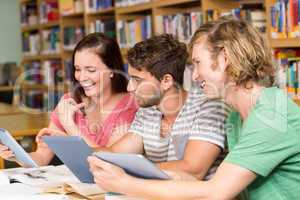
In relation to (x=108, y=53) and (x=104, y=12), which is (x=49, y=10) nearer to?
(x=104, y=12)

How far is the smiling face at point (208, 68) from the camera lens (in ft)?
5.31

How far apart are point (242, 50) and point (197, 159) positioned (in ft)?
1.50

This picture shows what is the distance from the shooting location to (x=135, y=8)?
13.9 ft

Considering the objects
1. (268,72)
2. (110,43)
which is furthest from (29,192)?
(110,43)

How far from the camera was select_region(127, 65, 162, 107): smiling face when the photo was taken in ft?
6.96

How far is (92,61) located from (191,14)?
1335 millimetres

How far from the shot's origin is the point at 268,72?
1.64 m

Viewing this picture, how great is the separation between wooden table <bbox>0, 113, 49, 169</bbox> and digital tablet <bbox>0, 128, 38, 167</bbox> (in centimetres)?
82

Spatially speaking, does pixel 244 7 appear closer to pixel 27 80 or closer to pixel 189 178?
pixel 189 178

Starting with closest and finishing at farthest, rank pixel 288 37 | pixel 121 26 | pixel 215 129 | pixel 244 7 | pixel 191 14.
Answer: pixel 215 129
pixel 288 37
pixel 244 7
pixel 191 14
pixel 121 26

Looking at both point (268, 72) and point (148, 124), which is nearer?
point (268, 72)

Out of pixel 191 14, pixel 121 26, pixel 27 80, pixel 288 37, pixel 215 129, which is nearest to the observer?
A: pixel 215 129

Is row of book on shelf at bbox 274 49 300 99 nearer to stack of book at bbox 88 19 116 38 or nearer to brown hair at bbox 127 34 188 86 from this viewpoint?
brown hair at bbox 127 34 188 86

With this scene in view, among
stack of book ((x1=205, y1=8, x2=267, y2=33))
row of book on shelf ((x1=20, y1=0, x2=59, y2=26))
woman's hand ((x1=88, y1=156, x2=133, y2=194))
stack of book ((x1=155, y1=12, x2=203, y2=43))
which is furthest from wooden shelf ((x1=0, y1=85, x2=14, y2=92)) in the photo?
woman's hand ((x1=88, y1=156, x2=133, y2=194))
